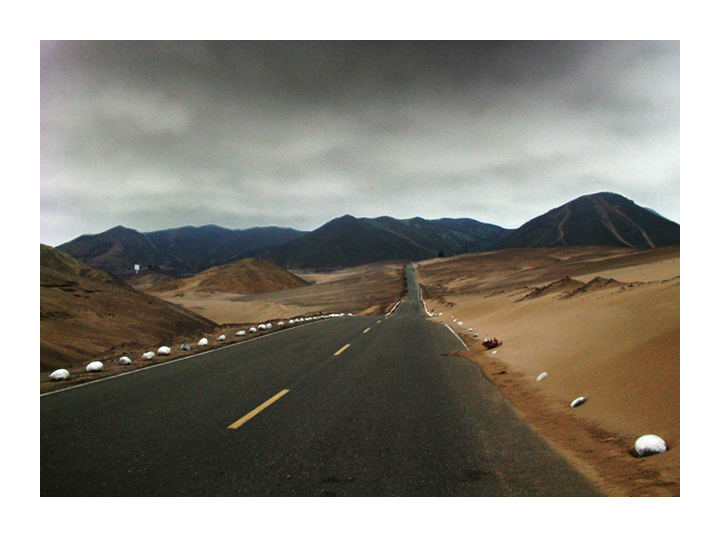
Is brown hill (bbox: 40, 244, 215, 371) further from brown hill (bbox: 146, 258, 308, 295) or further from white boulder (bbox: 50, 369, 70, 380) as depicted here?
brown hill (bbox: 146, 258, 308, 295)

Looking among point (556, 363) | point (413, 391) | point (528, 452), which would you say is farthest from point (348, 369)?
point (528, 452)

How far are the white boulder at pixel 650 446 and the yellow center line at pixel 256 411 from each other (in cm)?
490

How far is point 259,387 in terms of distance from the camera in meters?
7.85

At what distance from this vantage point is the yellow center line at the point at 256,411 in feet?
18.3

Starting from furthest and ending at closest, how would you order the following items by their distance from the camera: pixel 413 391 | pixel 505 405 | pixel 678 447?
pixel 413 391
pixel 505 405
pixel 678 447

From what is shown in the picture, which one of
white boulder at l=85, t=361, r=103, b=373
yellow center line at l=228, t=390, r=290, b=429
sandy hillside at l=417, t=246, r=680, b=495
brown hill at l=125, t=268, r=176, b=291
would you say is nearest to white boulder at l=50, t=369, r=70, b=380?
white boulder at l=85, t=361, r=103, b=373

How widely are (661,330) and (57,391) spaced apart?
12041mm

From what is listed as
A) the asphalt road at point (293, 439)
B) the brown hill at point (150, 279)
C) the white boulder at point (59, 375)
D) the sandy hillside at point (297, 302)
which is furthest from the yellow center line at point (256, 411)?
the brown hill at point (150, 279)

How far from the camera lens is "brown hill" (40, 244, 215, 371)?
44.7ft

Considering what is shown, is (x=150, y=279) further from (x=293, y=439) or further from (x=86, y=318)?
(x=293, y=439)

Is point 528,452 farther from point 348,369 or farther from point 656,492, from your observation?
point 348,369

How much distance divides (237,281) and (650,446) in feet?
326

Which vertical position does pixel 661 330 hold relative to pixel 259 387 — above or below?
above

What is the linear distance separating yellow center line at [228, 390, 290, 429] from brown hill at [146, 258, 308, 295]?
87870 millimetres
